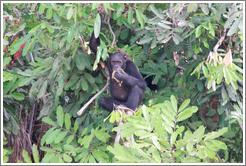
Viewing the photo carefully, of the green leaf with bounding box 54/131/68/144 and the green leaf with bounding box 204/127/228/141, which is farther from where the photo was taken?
the green leaf with bounding box 54/131/68/144

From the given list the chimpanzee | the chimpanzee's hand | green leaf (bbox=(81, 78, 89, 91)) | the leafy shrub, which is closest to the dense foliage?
green leaf (bbox=(81, 78, 89, 91))

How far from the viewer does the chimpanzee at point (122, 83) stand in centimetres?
414

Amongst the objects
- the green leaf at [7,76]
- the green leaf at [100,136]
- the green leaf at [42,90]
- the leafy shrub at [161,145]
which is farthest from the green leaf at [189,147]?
the green leaf at [7,76]

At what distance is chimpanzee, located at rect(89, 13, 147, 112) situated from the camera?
13.6 ft

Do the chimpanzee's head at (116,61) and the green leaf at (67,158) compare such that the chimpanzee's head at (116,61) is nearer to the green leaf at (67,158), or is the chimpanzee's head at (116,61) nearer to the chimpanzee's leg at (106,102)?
the chimpanzee's leg at (106,102)

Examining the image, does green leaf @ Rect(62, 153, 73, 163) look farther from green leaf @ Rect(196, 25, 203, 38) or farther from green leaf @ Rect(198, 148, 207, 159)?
green leaf @ Rect(196, 25, 203, 38)

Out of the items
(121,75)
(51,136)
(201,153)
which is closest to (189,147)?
(201,153)

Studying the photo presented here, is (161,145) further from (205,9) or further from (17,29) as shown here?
(17,29)

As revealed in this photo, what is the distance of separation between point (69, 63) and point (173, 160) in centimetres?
186

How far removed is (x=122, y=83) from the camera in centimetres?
434

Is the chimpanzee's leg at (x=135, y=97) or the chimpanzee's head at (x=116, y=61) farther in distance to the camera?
the chimpanzee's leg at (x=135, y=97)

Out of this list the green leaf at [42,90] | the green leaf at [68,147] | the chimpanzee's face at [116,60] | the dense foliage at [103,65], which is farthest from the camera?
the green leaf at [42,90]

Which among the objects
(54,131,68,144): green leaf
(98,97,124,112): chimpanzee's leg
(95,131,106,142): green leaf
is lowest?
(54,131,68,144): green leaf

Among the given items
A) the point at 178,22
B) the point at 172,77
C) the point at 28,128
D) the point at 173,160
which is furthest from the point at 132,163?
the point at 28,128
